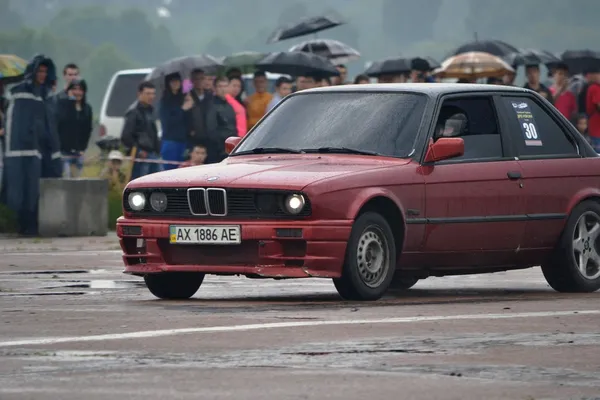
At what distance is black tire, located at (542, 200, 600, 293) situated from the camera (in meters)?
→ 14.6

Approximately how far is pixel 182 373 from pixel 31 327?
239cm

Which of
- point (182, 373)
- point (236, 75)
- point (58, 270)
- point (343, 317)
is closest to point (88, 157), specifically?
point (236, 75)

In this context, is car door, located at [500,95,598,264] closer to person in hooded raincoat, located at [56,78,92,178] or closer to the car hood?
the car hood

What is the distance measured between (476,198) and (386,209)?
893mm

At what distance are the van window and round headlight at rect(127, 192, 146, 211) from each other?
23547 millimetres

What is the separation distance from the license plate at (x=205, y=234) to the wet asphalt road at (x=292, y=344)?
1.33ft

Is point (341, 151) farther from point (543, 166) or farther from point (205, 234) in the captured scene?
point (543, 166)

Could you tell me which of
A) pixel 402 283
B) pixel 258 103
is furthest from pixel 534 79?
pixel 402 283

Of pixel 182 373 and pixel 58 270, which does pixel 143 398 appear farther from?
pixel 58 270

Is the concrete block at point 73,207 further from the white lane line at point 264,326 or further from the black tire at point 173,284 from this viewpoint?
the white lane line at point 264,326

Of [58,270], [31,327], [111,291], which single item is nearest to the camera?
[31,327]

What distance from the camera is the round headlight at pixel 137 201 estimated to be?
529 inches

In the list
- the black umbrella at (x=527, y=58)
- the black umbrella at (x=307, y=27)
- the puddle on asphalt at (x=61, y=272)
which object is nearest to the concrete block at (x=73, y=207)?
the puddle on asphalt at (x=61, y=272)

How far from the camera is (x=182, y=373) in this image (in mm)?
8438
